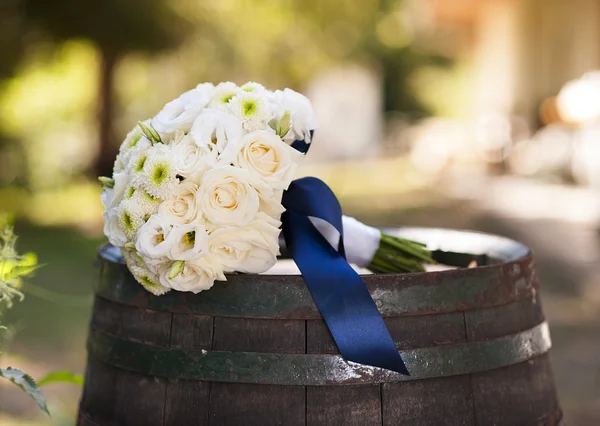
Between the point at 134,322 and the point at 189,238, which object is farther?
the point at 134,322

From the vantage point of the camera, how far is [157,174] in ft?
5.25

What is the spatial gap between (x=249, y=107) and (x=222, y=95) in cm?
8

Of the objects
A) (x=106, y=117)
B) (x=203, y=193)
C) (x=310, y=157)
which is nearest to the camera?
(x=203, y=193)

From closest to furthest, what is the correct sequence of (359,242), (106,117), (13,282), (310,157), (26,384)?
1. (26,384)
2. (13,282)
3. (359,242)
4. (106,117)
5. (310,157)

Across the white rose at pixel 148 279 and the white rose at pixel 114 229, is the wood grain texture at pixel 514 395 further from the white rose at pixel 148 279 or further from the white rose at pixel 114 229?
the white rose at pixel 114 229

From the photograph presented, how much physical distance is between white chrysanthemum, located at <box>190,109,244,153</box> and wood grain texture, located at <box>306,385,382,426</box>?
1.58 feet

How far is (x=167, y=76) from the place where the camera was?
20.8m

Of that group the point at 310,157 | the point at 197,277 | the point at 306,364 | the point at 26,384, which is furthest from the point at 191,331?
the point at 310,157

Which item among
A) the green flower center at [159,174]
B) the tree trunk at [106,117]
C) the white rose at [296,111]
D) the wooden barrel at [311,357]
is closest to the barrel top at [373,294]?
the wooden barrel at [311,357]

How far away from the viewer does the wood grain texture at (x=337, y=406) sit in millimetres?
1586

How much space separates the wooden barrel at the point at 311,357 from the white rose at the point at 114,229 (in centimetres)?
12

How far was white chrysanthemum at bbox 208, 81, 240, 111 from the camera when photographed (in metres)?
1.69

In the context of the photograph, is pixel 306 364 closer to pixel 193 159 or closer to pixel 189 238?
pixel 189 238

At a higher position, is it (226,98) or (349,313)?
(226,98)
